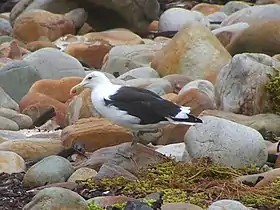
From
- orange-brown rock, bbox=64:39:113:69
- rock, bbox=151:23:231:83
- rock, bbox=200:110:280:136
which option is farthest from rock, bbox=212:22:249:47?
rock, bbox=200:110:280:136

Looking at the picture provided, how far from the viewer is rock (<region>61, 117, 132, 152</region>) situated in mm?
8289

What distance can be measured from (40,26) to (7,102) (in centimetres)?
681

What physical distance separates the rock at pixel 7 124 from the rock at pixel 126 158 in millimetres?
2475

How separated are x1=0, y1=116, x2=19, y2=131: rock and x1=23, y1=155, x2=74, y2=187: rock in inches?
106

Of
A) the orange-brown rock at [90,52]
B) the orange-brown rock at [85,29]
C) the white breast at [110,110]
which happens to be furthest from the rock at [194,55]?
the orange-brown rock at [85,29]

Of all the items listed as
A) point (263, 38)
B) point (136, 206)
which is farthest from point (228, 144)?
point (263, 38)

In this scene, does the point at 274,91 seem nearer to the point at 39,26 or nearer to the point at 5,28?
the point at 39,26

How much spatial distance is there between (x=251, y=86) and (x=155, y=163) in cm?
236

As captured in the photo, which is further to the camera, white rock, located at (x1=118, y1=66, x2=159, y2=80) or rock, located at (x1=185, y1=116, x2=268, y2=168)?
white rock, located at (x1=118, y1=66, x2=159, y2=80)

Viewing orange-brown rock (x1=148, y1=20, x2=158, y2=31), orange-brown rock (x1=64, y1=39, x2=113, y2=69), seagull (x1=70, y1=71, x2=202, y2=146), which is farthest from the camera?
orange-brown rock (x1=148, y1=20, x2=158, y2=31)

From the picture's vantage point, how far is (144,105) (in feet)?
→ 24.2

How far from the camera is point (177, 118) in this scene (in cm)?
723

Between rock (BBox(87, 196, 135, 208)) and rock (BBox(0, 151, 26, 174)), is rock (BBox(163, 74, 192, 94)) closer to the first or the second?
rock (BBox(0, 151, 26, 174))

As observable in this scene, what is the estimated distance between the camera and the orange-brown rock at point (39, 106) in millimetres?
10327
